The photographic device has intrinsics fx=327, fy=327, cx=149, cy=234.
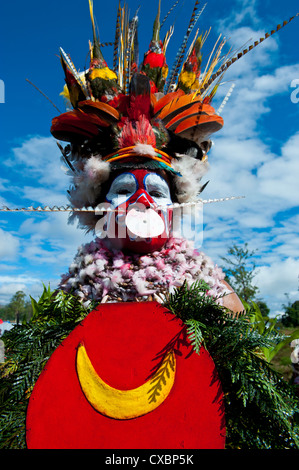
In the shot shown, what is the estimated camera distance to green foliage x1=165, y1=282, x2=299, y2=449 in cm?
125

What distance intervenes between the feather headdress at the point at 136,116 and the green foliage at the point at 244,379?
100 cm

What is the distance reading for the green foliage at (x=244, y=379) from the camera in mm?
1252

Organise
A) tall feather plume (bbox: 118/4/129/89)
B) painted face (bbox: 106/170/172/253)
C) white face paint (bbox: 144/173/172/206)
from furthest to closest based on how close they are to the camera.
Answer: tall feather plume (bbox: 118/4/129/89) → white face paint (bbox: 144/173/172/206) → painted face (bbox: 106/170/172/253)

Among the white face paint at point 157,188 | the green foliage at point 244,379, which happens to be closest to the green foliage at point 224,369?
the green foliage at point 244,379

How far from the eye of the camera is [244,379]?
1251mm

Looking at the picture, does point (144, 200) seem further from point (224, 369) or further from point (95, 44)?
point (95, 44)

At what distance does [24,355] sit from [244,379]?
0.90 meters

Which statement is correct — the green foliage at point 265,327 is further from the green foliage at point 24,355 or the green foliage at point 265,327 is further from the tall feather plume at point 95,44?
the tall feather plume at point 95,44

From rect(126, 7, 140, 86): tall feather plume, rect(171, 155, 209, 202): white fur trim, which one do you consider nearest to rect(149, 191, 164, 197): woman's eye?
rect(171, 155, 209, 202): white fur trim

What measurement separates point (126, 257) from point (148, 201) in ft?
1.24

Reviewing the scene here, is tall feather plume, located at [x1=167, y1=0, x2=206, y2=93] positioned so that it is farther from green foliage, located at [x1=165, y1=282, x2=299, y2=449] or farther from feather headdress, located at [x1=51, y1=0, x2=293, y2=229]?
green foliage, located at [x1=165, y1=282, x2=299, y2=449]

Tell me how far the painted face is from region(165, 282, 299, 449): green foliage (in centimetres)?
57

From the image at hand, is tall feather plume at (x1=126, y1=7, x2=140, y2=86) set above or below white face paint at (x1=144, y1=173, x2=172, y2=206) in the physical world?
above
